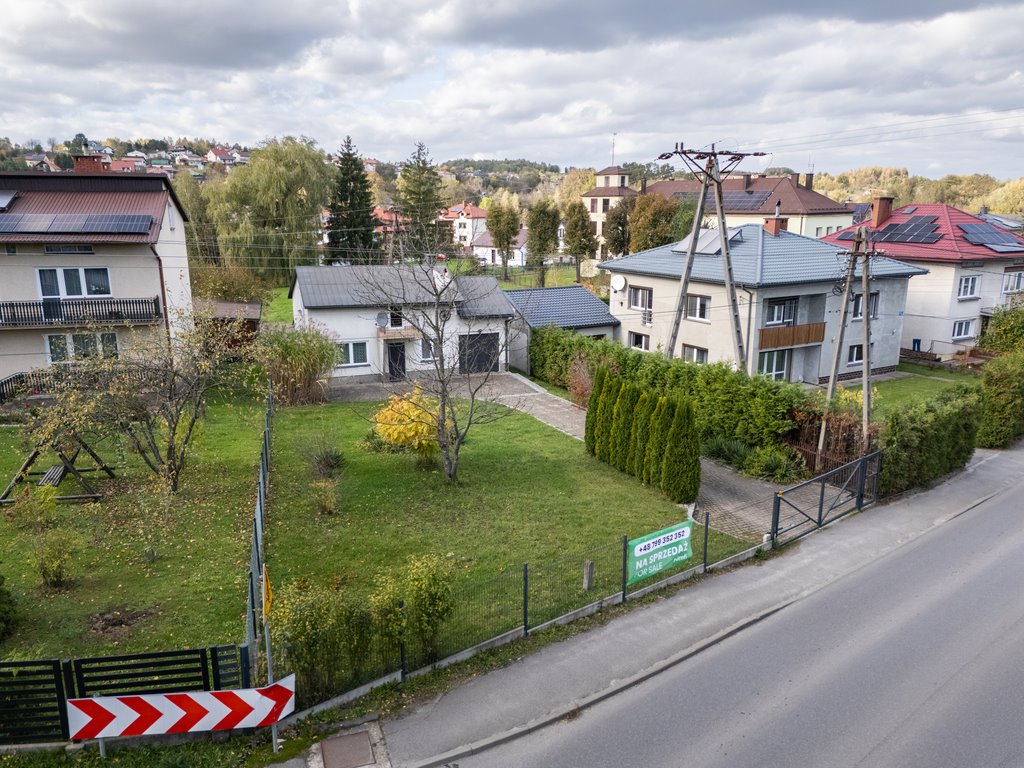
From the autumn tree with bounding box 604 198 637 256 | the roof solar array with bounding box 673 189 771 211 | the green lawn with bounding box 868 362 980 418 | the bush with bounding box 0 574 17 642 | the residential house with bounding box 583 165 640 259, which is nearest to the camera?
the bush with bounding box 0 574 17 642

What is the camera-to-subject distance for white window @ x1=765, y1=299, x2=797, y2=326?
93.8 feet

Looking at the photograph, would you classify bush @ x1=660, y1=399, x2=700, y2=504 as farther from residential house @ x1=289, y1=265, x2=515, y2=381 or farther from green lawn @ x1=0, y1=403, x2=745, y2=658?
residential house @ x1=289, y1=265, x2=515, y2=381

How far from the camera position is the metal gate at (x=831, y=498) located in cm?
1606

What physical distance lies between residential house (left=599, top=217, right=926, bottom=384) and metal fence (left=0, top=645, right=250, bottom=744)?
22002 millimetres

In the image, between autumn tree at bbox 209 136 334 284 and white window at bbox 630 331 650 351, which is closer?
white window at bbox 630 331 650 351

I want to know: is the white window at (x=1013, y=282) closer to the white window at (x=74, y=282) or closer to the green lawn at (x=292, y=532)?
the green lawn at (x=292, y=532)

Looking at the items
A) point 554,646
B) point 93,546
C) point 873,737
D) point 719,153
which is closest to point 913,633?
point 873,737

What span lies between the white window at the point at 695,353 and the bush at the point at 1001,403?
10.3m

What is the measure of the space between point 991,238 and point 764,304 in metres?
17.4

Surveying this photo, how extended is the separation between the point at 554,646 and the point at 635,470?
8.37 m

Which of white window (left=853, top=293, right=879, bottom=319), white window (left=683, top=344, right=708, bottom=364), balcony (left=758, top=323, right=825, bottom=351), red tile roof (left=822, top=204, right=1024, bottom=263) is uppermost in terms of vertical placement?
red tile roof (left=822, top=204, right=1024, bottom=263)

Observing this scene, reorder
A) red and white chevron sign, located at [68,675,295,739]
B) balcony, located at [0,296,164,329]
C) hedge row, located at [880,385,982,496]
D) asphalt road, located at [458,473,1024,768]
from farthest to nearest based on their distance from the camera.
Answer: balcony, located at [0,296,164,329] → hedge row, located at [880,385,982,496] → asphalt road, located at [458,473,1024,768] → red and white chevron sign, located at [68,675,295,739]

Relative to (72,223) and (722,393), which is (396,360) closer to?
(72,223)

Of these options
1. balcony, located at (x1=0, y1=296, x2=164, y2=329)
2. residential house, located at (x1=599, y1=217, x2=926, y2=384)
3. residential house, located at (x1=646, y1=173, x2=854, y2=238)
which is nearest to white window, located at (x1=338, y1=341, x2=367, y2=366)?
balcony, located at (x1=0, y1=296, x2=164, y2=329)
